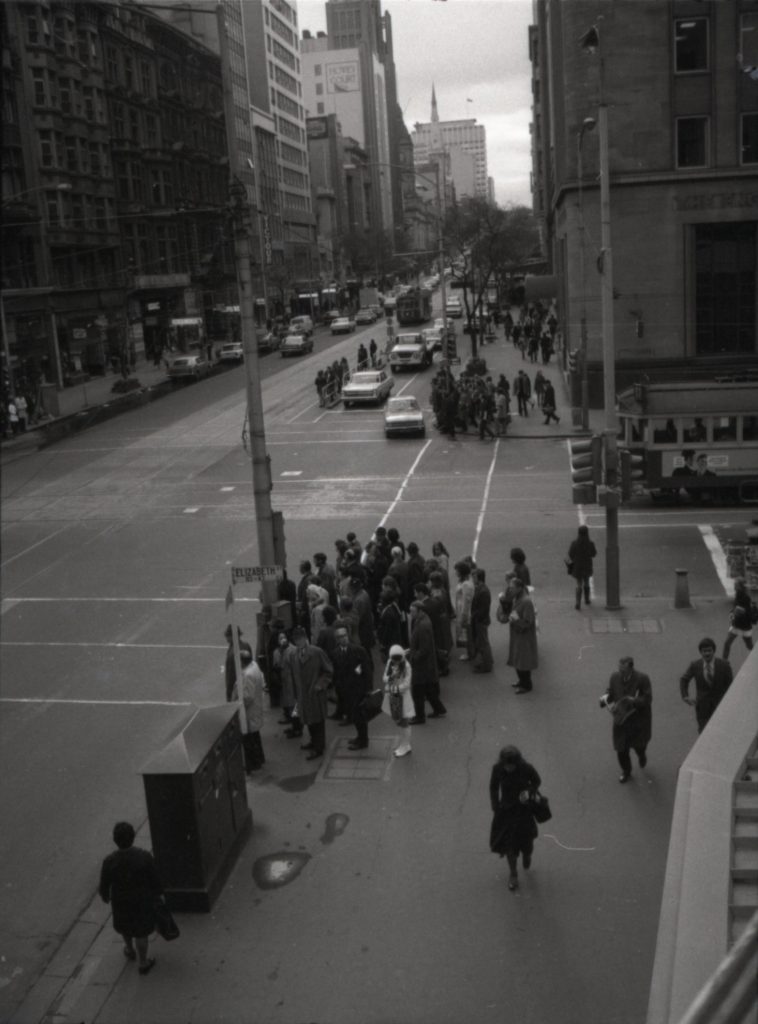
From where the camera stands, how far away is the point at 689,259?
41.5m

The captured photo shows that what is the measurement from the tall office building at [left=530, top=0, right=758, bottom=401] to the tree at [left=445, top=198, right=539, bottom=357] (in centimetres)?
1422

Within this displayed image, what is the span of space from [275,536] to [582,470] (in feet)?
17.4

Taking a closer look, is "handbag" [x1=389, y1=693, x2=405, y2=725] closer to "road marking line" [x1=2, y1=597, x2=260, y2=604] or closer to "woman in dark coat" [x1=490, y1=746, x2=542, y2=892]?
"woman in dark coat" [x1=490, y1=746, x2=542, y2=892]

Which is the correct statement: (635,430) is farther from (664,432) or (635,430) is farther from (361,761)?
(361,761)

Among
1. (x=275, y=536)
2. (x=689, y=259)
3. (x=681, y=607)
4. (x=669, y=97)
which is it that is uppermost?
(x=669, y=97)

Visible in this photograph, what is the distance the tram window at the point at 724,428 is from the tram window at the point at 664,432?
875mm

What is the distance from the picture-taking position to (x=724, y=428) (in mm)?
25141

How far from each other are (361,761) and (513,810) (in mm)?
3296

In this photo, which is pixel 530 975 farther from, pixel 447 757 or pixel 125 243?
pixel 125 243

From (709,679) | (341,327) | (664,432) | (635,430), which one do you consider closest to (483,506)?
(635,430)

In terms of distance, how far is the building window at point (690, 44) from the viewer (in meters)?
39.7

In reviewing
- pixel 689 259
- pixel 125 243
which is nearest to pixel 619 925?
pixel 689 259

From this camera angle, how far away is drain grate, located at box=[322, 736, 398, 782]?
1202cm

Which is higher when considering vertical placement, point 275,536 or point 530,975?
point 275,536
